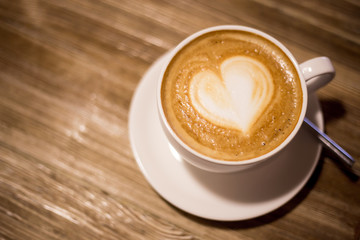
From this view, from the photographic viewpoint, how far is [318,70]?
2.19 ft

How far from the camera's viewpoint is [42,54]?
1019 millimetres

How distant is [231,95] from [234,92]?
1 centimetres

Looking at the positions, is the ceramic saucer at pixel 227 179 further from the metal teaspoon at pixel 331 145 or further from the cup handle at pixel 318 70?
the cup handle at pixel 318 70

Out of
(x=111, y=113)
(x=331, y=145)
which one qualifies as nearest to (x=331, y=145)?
(x=331, y=145)

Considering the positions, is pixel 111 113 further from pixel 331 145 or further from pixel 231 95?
pixel 331 145

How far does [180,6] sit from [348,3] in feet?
2.00

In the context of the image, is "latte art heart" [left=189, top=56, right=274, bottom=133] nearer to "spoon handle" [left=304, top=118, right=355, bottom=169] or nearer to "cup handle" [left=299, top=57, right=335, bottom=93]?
"cup handle" [left=299, top=57, right=335, bottom=93]

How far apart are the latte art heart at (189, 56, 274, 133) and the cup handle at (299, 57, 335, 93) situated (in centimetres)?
9

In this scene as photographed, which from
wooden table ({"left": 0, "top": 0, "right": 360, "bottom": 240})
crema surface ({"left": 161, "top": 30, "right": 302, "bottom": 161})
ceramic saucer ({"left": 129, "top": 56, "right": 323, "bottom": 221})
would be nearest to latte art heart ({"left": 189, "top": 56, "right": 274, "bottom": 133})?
crema surface ({"left": 161, "top": 30, "right": 302, "bottom": 161})

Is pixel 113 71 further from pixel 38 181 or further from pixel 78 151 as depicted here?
pixel 38 181

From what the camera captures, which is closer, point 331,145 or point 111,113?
point 331,145

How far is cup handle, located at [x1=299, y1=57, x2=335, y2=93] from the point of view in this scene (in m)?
0.66

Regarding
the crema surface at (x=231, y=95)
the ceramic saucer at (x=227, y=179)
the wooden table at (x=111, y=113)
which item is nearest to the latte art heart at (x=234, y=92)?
the crema surface at (x=231, y=95)

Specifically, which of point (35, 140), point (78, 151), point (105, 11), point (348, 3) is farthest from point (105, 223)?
point (348, 3)
